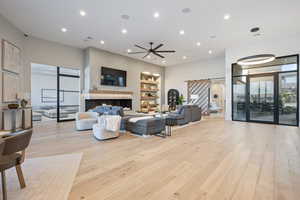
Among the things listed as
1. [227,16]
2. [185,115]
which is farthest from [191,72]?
[227,16]

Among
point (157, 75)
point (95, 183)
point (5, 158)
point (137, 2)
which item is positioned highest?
point (137, 2)

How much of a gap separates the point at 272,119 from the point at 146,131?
592 cm

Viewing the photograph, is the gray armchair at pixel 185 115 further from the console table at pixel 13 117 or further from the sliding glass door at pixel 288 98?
the console table at pixel 13 117

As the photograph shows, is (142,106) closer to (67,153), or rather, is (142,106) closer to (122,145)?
(122,145)

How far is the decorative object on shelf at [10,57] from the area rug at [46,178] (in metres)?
3.86

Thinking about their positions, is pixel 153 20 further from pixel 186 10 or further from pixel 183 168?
pixel 183 168

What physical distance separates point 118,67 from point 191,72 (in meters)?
5.07

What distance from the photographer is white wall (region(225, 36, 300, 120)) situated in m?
5.91

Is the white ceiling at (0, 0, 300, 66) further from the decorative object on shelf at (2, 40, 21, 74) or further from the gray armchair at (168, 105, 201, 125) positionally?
the gray armchair at (168, 105, 201, 125)

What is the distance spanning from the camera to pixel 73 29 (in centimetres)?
540

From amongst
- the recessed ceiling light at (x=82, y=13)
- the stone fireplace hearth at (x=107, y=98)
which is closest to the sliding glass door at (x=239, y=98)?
the stone fireplace hearth at (x=107, y=98)

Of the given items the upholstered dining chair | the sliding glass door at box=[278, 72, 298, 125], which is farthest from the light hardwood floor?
the sliding glass door at box=[278, 72, 298, 125]

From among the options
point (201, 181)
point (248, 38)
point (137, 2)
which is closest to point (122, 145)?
point (201, 181)

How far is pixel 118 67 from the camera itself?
27.6ft
